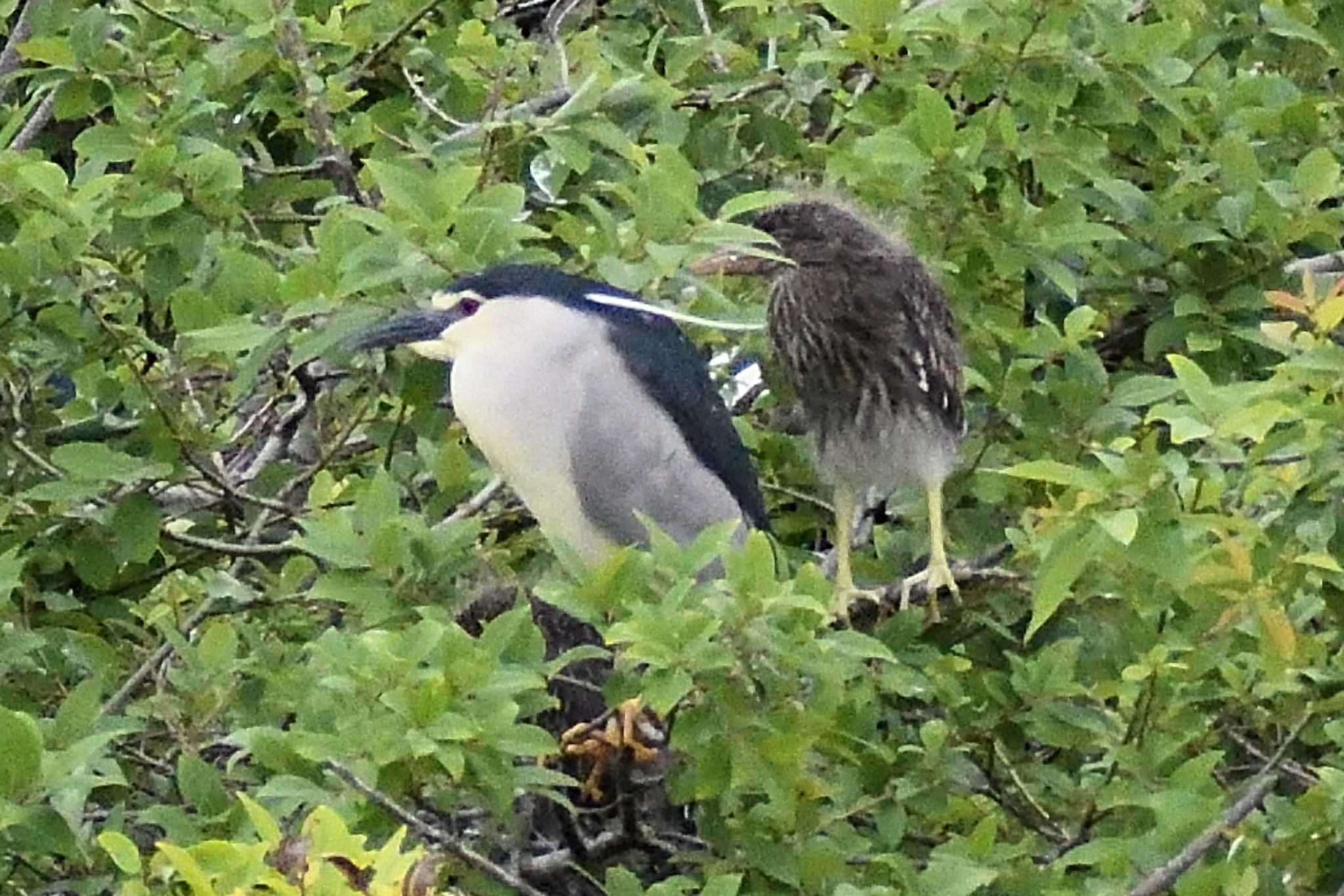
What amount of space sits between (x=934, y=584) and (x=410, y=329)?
0.70 meters

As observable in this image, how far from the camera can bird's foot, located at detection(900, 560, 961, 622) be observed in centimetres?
273

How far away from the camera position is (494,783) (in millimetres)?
1963

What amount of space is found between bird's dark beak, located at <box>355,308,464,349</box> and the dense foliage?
0.06 metres

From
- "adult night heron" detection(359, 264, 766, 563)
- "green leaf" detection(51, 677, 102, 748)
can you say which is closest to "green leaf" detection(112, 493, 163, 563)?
"adult night heron" detection(359, 264, 766, 563)

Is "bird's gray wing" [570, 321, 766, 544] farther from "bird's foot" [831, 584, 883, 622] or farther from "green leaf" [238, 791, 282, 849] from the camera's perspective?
"green leaf" [238, 791, 282, 849]

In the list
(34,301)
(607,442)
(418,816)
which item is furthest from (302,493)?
(418,816)

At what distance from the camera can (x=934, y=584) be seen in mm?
2809

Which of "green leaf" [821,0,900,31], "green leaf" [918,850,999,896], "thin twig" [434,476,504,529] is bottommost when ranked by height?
"thin twig" [434,476,504,529]

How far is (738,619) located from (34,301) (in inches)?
40.0

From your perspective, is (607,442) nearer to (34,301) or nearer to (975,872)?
(34,301)

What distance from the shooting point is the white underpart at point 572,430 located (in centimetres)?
294

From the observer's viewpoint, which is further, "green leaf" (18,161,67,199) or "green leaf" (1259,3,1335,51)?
"green leaf" (1259,3,1335,51)

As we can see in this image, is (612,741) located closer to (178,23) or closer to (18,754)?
(18,754)

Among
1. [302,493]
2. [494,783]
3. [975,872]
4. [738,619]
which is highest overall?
[738,619]
